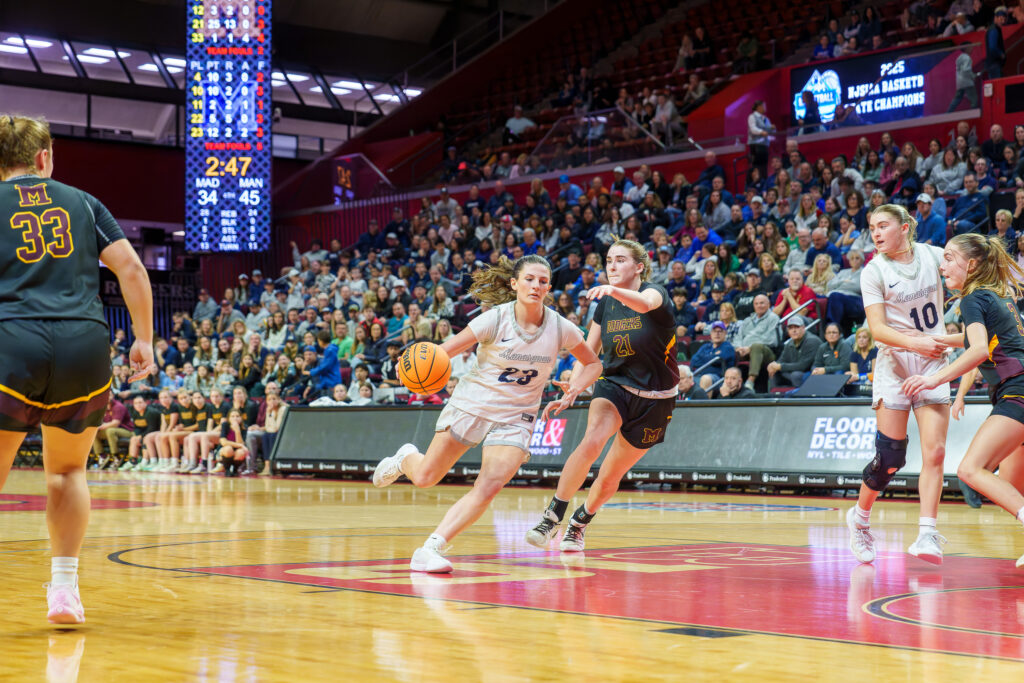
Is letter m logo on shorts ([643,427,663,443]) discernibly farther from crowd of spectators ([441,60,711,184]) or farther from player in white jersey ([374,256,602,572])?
crowd of spectators ([441,60,711,184])

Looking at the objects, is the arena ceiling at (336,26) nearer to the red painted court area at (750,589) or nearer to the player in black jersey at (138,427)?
the player in black jersey at (138,427)

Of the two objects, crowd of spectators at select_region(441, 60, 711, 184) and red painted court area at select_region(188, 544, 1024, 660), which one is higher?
crowd of spectators at select_region(441, 60, 711, 184)

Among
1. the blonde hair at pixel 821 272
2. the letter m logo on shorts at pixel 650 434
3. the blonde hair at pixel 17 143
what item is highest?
the blonde hair at pixel 821 272

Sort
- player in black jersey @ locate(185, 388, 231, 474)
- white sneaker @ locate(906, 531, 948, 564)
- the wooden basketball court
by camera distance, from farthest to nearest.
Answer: player in black jersey @ locate(185, 388, 231, 474) < white sneaker @ locate(906, 531, 948, 564) < the wooden basketball court

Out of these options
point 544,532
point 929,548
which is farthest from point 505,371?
point 929,548

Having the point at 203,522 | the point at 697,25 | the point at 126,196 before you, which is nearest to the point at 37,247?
the point at 203,522

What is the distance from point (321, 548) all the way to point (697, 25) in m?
23.8

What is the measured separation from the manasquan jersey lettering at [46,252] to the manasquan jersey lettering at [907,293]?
4358 millimetres

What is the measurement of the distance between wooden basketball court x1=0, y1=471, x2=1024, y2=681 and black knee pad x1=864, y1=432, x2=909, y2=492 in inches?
18.9

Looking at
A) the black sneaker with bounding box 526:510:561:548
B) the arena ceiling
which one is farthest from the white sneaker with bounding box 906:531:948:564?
the arena ceiling

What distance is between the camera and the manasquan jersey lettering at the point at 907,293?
6973mm

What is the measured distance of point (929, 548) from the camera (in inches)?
258

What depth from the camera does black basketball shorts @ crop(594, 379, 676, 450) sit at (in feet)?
24.7

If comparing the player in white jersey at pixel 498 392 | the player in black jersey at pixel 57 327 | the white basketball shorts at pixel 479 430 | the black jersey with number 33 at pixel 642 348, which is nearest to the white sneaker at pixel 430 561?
the player in white jersey at pixel 498 392
